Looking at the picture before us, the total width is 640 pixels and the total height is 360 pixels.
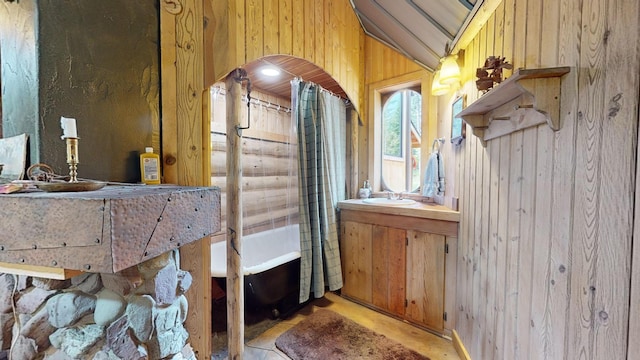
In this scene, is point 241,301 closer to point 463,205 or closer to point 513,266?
point 513,266

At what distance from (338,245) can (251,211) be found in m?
1.02

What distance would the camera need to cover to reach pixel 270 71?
2.35 metres

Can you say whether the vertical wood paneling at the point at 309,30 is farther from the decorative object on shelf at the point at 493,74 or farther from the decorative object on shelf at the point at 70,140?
the decorative object on shelf at the point at 70,140

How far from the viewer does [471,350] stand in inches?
62.0

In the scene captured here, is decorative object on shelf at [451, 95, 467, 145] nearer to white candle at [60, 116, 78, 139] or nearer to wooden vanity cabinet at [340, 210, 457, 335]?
wooden vanity cabinet at [340, 210, 457, 335]

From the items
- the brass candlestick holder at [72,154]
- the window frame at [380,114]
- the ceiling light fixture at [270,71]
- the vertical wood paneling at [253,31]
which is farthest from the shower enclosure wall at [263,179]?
the brass candlestick holder at [72,154]

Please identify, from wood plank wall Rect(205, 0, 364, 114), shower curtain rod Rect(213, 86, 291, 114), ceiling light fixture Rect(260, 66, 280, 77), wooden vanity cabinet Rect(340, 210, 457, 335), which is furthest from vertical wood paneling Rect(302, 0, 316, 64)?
wooden vanity cabinet Rect(340, 210, 457, 335)

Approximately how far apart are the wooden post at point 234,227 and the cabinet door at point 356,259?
1185 mm

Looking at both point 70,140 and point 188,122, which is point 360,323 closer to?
point 188,122

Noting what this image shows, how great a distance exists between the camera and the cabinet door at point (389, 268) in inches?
84.5

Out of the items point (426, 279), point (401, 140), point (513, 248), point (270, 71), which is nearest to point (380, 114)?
point (401, 140)

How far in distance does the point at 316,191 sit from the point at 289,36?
1268 millimetres

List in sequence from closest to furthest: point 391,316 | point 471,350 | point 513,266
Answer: point 513,266 → point 471,350 → point 391,316

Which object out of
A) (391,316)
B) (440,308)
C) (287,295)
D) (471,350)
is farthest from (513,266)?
(287,295)
